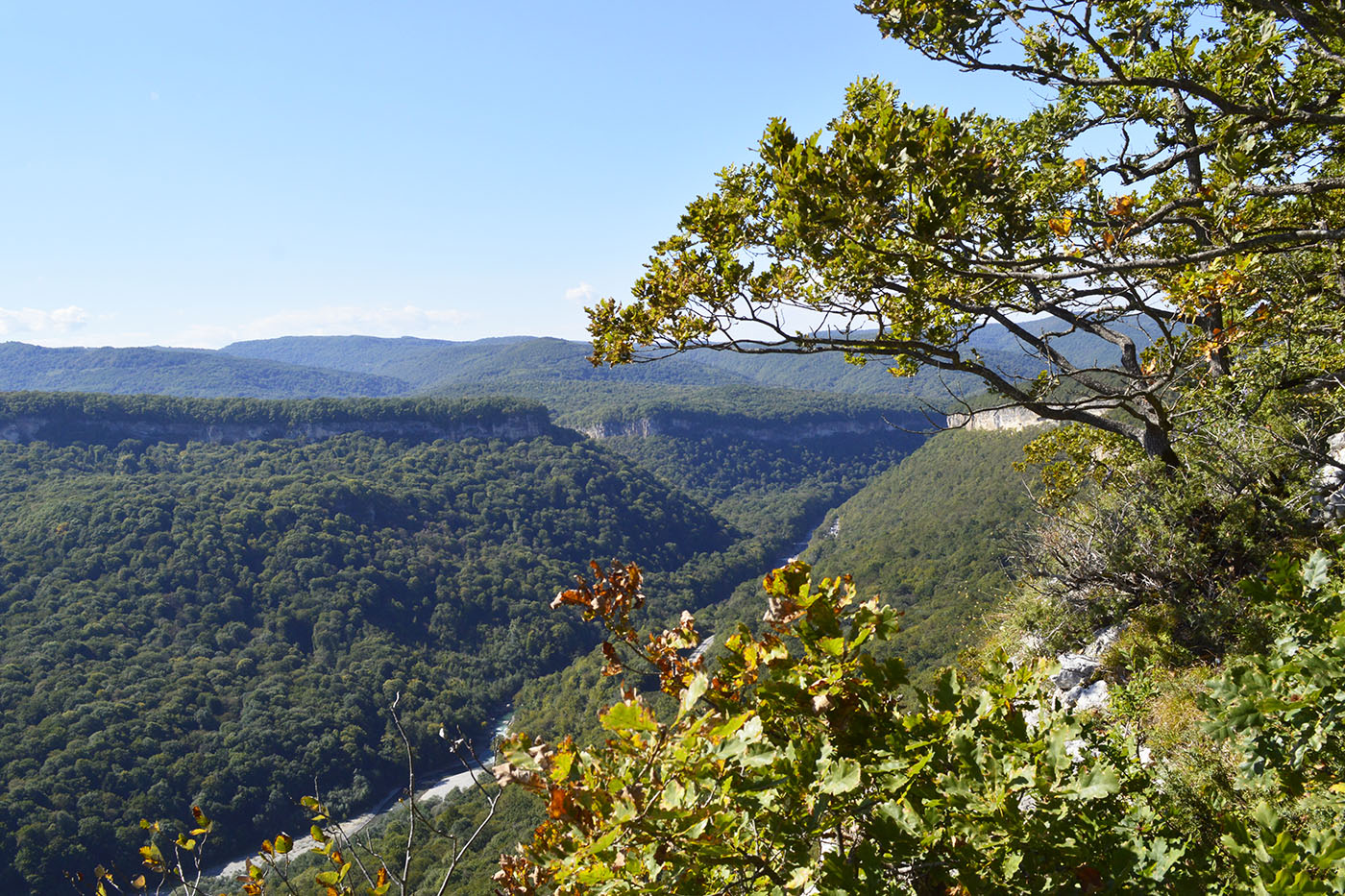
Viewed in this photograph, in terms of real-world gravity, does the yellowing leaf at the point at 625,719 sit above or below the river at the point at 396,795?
above

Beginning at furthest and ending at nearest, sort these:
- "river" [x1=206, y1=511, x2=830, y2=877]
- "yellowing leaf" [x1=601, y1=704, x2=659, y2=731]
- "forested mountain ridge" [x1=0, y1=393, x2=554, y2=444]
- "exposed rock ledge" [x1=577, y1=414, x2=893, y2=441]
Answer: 1. "exposed rock ledge" [x1=577, y1=414, x2=893, y2=441]
2. "forested mountain ridge" [x1=0, y1=393, x2=554, y2=444]
3. "river" [x1=206, y1=511, x2=830, y2=877]
4. "yellowing leaf" [x1=601, y1=704, x2=659, y2=731]

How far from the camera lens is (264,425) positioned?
378 ft

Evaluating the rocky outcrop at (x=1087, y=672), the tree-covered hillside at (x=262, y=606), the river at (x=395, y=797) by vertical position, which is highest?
the rocky outcrop at (x=1087, y=672)

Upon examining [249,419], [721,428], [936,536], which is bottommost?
[936,536]

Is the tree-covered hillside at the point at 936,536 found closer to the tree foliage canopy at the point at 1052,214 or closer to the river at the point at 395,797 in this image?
the tree foliage canopy at the point at 1052,214

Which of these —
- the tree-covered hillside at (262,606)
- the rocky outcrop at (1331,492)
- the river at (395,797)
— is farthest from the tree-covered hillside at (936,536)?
the tree-covered hillside at (262,606)

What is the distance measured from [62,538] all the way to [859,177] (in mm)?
98620

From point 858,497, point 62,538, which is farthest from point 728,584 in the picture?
point 62,538

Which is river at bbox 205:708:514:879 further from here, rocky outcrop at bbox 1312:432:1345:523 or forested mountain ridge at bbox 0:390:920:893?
rocky outcrop at bbox 1312:432:1345:523

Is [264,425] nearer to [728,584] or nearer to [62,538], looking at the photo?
[62,538]

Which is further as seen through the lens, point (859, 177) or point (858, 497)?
point (858, 497)

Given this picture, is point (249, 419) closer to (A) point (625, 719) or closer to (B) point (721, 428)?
(B) point (721, 428)

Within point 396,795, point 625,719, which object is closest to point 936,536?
point 396,795

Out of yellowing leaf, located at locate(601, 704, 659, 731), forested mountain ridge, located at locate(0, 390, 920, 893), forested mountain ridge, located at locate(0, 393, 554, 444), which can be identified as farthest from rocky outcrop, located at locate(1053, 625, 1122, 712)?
forested mountain ridge, located at locate(0, 393, 554, 444)
